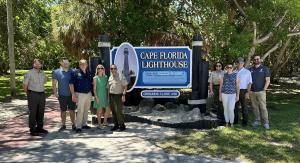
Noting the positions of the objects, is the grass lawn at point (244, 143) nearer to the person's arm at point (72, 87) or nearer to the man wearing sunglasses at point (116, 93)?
the man wearing sunglasses at point (116, 93)

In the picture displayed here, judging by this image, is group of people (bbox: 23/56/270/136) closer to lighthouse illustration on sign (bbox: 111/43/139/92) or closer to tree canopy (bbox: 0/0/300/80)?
lighthouse illustration on sign (bbox: 111/43/139/92)

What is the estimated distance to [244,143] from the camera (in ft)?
29.8

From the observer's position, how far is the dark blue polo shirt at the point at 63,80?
10.3 meters

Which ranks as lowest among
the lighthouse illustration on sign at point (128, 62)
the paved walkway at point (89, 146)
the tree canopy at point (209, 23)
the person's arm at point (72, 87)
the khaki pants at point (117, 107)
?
the paved walkway at point (89, 146)

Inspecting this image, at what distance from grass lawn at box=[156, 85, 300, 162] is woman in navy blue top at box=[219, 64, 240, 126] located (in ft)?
1.51

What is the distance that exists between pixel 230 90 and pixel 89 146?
11.9 ft

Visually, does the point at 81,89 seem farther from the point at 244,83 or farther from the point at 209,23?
the point at 209,23

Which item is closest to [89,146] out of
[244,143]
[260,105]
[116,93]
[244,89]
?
[116,93]

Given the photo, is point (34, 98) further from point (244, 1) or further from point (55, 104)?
point (244, 1)

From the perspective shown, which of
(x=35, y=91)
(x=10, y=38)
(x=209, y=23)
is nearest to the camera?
(x=35, y=91)

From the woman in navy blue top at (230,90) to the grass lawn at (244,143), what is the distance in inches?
18.1

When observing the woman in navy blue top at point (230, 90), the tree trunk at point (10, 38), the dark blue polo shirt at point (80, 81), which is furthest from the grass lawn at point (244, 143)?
the tree trunk at point (10, 38)

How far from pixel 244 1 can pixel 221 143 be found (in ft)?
25.8

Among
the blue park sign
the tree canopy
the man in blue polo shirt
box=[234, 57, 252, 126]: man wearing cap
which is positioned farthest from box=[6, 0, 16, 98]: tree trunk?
box=[234, 57, 252, 126]: man wearing cap
